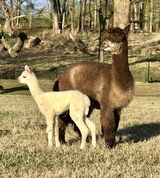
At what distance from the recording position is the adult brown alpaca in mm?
9461

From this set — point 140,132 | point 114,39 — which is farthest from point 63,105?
point 140,132

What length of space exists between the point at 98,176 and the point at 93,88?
3189mm

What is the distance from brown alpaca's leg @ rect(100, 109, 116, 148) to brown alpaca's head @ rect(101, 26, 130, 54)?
1.15 metres

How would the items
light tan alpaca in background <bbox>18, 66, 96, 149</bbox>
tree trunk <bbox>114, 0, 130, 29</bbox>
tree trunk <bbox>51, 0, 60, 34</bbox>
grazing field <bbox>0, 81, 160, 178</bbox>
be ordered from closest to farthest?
grazing field <bbox>0, 81, 160, 178</bbox> → light tan alpaca in background <bbox>18, 66, 96, 149</bbox> → tree trunk <bbox>114, 0, 130, 29</bbox> → tree trunk <bbox>51, 0, 60, 34</bbox>

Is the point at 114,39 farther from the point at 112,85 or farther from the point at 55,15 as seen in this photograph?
the point at 55,15

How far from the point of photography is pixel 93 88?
980cm

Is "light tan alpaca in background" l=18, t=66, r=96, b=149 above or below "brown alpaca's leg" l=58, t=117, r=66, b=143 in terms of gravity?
above

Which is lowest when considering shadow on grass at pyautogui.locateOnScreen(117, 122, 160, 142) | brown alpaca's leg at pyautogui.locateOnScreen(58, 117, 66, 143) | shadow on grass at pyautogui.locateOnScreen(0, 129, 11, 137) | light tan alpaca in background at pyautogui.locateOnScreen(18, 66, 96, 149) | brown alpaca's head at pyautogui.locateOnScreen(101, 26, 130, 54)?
shadow on grass at pyautogui.locateOnScreen(117, 122, 160, 142)

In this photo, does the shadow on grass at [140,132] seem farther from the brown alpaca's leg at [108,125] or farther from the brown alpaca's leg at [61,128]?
the brown alpaca's leg at [61,128]

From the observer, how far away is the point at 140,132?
12.0 m

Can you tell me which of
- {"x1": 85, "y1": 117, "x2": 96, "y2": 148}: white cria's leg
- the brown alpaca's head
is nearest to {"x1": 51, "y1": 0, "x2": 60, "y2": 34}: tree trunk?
the brown alpaca's head

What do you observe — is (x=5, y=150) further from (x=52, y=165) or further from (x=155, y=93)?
(x=155, y=93)

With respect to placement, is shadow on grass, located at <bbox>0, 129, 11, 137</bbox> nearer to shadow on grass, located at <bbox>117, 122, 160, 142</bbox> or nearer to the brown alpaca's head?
shadow on grass, located at <bbox>117, 122, 160, 142</bbox>

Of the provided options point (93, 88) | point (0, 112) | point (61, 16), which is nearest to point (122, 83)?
point (93, 88)
